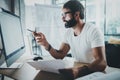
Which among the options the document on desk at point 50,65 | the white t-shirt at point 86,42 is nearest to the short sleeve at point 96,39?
the white t-shirt at point 86,42

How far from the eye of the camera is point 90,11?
4.58m

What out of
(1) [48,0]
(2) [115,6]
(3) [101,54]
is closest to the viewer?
(3) [101,54]

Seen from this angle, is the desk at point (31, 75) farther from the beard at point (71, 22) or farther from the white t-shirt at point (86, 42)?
the beard at point (71, 22)

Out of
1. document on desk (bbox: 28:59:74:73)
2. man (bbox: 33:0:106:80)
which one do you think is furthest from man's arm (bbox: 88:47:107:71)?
document on desk (bbox: 28:59:74:73)

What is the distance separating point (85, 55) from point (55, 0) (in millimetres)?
1945

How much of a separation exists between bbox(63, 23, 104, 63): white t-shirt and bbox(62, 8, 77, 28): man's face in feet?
0.39

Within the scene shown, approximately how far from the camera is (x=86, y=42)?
79.0 inches

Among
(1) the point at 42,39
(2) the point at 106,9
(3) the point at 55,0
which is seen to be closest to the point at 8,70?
(1) the point at 42,39

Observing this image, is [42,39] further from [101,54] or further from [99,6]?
[99,6]

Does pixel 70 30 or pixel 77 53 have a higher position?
pixel 70 30

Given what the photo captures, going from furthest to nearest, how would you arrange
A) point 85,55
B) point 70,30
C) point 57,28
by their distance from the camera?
point 57,28
point 70,30
point 85,55

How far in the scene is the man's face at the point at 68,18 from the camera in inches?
80.4

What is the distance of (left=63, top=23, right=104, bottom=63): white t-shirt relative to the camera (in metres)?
1.90

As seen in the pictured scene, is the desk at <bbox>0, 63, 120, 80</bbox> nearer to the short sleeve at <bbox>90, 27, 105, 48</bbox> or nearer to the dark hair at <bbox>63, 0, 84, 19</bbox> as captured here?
the short sleeve at <bbox>90, 27, 105, 48</bbox>
